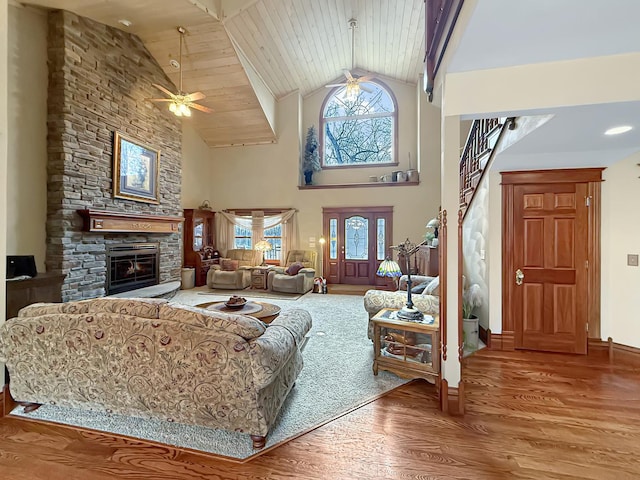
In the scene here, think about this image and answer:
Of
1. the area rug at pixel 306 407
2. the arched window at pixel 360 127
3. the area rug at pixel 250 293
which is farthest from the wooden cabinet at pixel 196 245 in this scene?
the area rug at pixel 306 407

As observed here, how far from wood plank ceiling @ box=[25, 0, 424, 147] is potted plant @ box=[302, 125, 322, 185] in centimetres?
123

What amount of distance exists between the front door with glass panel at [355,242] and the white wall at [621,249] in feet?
15.7

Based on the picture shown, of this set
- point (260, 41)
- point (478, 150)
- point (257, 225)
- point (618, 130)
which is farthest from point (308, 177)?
point (618, 130)

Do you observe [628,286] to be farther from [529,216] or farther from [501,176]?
[501,176]

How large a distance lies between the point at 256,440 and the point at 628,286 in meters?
4.18

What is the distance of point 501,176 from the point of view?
362 cm

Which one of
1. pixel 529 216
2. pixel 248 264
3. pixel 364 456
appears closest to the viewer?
pixel 364 456

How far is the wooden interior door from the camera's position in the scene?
3.47 metres

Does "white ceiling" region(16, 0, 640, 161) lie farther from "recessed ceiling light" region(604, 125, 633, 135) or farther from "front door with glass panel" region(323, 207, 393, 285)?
"front door with glass panel" region(323, 207, 393, 285)

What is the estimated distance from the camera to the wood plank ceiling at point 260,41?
513 cm

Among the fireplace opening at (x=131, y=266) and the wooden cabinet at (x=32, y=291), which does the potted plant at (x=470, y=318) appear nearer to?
the wooden cabinet at (x=32, y=291)

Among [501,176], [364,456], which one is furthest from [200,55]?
[364,456]

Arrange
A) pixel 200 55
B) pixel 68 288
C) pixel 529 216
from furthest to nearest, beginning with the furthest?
pixel 200 55, pixel 68 288, pixel 529 216

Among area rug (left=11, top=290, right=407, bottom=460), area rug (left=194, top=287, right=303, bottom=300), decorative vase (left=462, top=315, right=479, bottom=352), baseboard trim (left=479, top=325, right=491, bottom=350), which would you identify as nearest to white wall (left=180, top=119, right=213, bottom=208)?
area rug (left=194, top=287, right=303, bottom=300)
